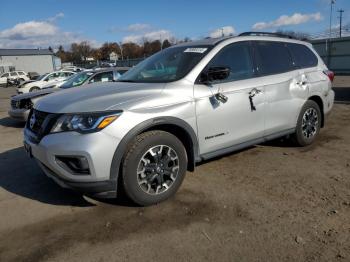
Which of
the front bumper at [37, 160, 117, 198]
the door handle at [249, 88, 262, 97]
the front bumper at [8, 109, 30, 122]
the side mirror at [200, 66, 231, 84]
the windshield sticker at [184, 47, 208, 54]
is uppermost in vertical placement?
the windshield sticker at [184, 47, 208, 54]

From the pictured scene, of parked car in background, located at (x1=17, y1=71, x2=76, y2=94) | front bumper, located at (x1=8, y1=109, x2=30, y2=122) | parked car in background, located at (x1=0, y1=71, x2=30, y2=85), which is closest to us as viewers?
front bumper, located at (x1=8, y1=109, x2=30, y2=122)

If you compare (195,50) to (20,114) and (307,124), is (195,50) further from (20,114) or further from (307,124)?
(20,114)

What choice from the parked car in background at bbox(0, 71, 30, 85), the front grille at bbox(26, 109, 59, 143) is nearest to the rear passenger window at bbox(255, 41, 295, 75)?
Answer: the front grille at bbox(26, 109, 59, 143)

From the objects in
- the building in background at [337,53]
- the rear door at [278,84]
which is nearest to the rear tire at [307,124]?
the rear door at [278,84]

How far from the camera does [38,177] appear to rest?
4934mm

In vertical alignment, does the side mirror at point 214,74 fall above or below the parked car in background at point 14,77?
below

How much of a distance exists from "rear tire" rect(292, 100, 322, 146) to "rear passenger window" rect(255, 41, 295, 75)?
73 cm

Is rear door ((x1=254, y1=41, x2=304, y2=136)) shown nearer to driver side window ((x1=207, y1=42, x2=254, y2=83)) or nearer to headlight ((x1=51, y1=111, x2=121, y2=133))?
driver side window ((x1=207, y1=42, x2=254, y2=83))

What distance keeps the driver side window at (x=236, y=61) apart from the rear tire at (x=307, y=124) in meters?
1.38

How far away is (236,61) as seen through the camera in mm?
4535

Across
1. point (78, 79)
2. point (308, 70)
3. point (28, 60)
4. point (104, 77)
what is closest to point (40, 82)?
point (78, 79)

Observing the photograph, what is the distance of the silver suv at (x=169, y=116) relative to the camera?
3.37m

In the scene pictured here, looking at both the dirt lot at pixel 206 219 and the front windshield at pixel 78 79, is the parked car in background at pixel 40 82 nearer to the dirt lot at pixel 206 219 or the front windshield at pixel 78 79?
the front windshield at pixel 78 79

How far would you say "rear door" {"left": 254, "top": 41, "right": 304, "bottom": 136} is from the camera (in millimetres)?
4805
